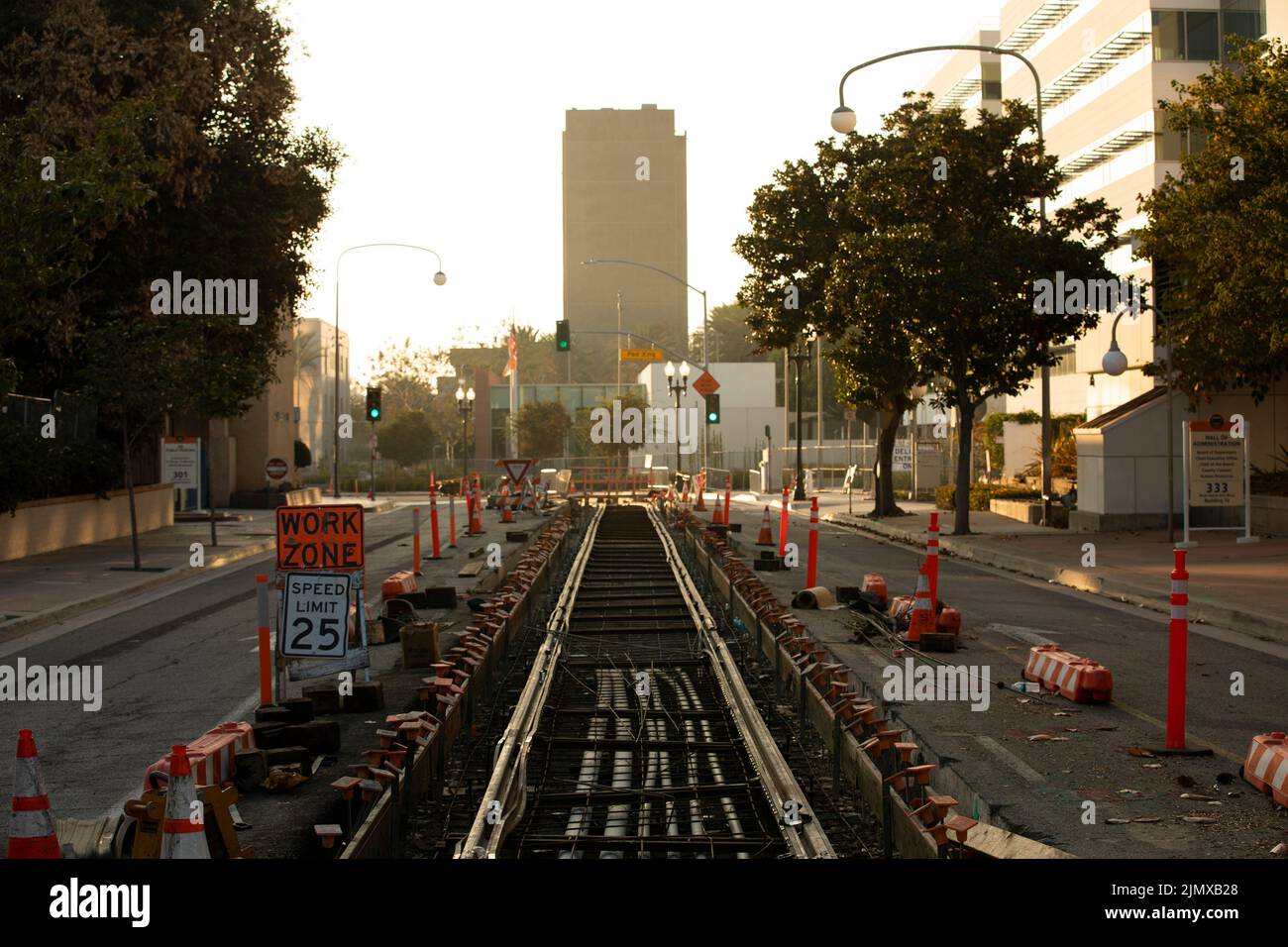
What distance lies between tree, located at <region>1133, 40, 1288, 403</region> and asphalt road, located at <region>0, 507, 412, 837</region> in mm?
15139

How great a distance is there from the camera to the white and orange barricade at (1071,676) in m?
12.0

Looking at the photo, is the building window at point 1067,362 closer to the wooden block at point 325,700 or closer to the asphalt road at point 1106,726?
the asphalt road at point 1106,726

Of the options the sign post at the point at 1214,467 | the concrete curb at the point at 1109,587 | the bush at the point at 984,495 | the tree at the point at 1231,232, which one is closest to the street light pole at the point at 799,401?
the bush at the point at 984,495

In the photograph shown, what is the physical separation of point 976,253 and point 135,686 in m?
21.4

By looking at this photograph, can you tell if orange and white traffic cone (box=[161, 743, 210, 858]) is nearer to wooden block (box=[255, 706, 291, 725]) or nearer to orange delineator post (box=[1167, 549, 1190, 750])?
wooden block (box=[255, 706, 291, 725])

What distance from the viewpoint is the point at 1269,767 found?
875cm

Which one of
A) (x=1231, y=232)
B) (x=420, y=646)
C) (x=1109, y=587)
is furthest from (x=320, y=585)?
(x=1231, y=232)

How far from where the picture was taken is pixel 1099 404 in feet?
173

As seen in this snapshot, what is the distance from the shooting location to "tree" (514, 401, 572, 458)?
91.9 m

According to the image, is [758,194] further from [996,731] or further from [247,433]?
[996,731]

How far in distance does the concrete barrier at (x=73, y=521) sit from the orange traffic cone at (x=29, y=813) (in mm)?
22635

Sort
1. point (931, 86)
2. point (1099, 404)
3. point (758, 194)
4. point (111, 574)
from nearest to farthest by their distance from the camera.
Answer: point (111, 574) → point (758, 194) → point (1099, 404) → point (931, 86)
